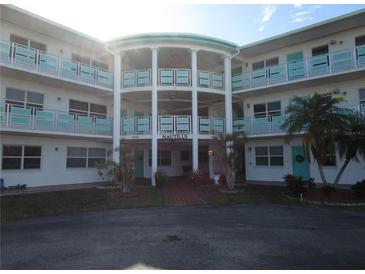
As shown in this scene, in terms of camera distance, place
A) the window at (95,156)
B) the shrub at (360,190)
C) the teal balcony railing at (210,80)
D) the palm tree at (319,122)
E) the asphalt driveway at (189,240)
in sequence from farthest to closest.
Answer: the window at (95,156) → the teal balcony railing at (210,80) → the palm tree at (319,122) → the shrub at (360,190) → the asphalt driveway at (189,240)

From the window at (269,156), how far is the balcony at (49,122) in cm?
1097

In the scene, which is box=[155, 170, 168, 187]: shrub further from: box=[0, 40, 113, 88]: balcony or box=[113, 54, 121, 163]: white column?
box=[0, 40, 113, 88]: balcony

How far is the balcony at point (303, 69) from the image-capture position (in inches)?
567

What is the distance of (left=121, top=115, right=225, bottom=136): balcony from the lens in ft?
55.4

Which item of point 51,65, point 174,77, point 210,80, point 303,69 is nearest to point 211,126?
point 210,80

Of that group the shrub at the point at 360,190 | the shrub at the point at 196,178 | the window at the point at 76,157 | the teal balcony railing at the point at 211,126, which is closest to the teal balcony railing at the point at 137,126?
the window at the point at 76,157

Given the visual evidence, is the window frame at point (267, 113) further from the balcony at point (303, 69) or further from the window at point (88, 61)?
the window at point (88, 61)

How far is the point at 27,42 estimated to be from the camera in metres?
15.2

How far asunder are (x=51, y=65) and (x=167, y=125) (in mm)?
7918

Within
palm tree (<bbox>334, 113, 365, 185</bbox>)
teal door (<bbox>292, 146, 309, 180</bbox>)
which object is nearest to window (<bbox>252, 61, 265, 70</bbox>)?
teal door (<bbox>292, 146, 309, 180</bbox>)

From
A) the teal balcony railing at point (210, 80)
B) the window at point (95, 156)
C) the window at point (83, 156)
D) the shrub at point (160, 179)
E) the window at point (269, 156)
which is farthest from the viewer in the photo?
the window at point (95, 156)

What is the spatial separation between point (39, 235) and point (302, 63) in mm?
16608

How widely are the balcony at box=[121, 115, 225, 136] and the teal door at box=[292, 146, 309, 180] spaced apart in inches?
219
